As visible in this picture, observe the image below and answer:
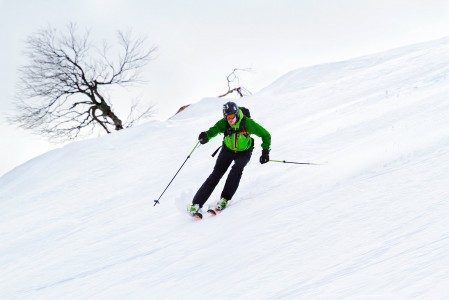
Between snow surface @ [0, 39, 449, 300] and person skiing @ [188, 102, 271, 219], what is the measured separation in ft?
0.81

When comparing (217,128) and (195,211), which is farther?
(217,128)

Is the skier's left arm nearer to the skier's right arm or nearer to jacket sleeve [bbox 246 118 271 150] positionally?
jacket sleeve [bbox 246 118 271 150]

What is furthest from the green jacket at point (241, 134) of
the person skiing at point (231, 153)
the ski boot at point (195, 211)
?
the ski boot at point (195, 211)

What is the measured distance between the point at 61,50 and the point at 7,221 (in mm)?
14862

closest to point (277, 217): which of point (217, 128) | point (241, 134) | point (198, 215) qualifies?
point (198, 215)

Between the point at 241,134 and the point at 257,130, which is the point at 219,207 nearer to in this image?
the point at 241,134

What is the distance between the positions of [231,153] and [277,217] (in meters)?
1.60

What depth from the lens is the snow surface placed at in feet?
9.10

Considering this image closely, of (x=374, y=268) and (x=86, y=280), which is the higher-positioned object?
(x=374, y=268)

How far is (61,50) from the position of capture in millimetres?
19984

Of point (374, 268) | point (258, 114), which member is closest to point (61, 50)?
point (258, 114)

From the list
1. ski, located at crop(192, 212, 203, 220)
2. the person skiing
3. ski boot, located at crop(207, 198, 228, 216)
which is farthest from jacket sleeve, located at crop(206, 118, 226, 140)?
ski, located at crop(192, 212, 203, 220)

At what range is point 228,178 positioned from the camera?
5.40 m

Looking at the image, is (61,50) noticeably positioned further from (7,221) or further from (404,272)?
(404,272)
